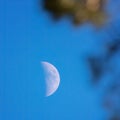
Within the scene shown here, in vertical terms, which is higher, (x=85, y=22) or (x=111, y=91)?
(x=85, y=22)

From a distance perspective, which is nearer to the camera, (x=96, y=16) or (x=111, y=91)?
(x=96, y=16)

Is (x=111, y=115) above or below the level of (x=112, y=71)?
below

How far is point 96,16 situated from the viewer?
202 centimetres

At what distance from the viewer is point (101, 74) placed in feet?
7.13

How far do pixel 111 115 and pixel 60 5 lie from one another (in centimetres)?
55

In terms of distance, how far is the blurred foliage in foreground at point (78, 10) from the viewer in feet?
6.59

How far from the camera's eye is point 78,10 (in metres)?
2.08

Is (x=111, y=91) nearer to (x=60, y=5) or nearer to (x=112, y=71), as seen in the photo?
(x=112, y=71)

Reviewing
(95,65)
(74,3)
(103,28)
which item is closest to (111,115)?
(95,65)

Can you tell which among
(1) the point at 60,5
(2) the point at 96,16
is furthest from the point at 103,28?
(1) the point at 60,5

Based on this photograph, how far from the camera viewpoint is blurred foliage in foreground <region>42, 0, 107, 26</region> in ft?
6.59

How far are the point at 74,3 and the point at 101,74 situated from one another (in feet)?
1.20

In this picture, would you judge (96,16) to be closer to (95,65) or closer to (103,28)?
(103,28)

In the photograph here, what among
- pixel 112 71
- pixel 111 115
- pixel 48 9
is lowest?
pixel 111 115
